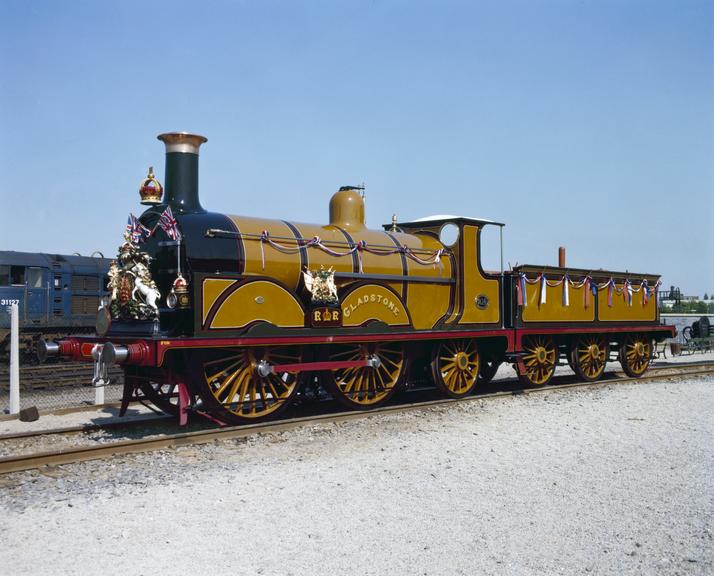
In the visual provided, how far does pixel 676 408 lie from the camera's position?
11.1 meters

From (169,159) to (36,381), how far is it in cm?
769

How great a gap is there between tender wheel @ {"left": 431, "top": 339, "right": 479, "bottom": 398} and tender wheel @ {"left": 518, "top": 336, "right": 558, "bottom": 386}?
4.59 feet

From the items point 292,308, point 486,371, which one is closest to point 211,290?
point 292,308

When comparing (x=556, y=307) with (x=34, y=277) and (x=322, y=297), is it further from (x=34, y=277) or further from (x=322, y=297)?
(x=34, y=277)

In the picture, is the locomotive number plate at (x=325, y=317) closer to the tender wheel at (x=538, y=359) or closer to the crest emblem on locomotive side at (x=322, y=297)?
the crest emblem on locomotive side at (x=322, y=297)

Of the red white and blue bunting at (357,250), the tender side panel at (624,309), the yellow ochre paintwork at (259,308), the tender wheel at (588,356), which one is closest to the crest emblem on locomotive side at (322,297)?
the yellow ochre paintwork at (259,308)

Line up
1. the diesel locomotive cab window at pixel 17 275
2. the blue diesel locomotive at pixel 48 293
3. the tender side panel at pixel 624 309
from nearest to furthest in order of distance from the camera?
the tender side panel at pixel 624 309 → the blue diesel locomotive at pixel 48 293 → the diesel locomotive cab window at pixel 17 275

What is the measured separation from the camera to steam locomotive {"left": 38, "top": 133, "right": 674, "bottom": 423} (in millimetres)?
8891

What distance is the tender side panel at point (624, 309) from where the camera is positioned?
15.0 metres

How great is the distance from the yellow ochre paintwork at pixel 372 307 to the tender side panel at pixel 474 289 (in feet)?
5.25

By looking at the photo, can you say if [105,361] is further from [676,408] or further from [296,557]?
[676,408]

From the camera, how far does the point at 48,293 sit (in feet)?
64.4

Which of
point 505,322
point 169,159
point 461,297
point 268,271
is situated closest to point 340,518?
point 268,271

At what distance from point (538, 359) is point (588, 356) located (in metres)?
1.79
